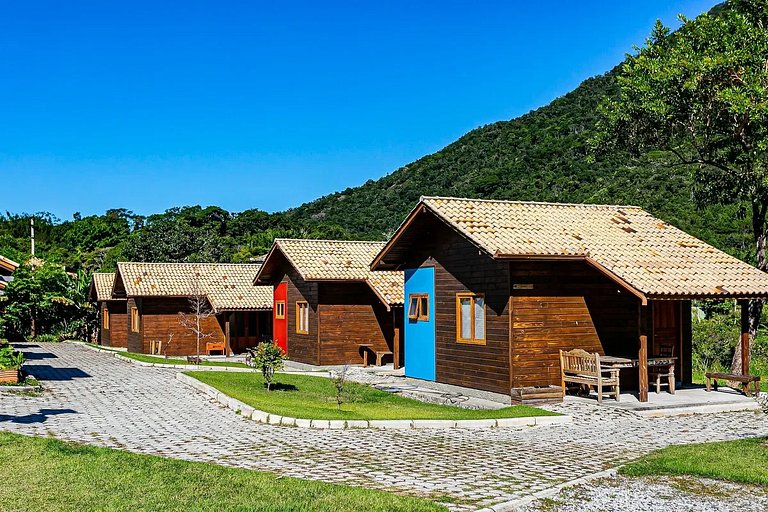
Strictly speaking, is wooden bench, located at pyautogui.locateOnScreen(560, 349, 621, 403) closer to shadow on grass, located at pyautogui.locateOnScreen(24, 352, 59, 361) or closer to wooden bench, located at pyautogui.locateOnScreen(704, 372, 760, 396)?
wooden bench, located at pyautogui.locateOnScreen(704, 372, 760, 396)

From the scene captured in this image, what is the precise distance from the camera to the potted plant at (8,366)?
1980 cm

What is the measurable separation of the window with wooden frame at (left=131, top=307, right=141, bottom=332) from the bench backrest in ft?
82.9

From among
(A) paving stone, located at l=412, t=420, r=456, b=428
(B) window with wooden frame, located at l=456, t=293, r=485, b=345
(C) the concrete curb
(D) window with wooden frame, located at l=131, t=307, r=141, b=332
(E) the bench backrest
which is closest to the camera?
(C) the concrete curb

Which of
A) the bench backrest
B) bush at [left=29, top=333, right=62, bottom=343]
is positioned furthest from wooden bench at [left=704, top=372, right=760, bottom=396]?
A: bush at [left=29, top=333, right=62, bottom=343]

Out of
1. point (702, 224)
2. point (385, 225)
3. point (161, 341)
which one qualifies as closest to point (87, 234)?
point (385, 225)

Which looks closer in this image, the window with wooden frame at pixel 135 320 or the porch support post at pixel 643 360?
the porch support post at pixel 643 360

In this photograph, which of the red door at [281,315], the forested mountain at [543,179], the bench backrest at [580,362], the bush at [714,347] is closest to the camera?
the bench backrest at [580,362]

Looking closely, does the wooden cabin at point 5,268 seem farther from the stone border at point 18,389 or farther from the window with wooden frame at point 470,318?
the window with wooden frame at point 470,318

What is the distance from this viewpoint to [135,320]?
126ft

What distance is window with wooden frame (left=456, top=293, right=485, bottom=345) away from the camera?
1886 centimetres

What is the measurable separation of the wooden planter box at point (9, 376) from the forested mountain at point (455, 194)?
23209 millimetres

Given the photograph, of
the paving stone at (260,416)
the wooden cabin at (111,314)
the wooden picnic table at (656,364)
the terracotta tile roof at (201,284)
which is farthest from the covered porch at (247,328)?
the paving stone at (260,416)

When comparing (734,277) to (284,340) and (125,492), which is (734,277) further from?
(284,340)

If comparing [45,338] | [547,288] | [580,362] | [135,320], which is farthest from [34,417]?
[45,338]
